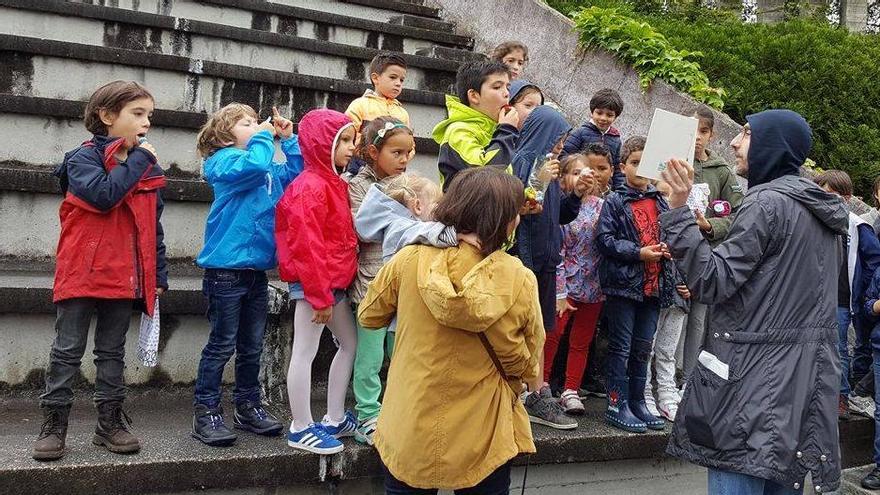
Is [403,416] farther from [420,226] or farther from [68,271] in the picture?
[68,271]

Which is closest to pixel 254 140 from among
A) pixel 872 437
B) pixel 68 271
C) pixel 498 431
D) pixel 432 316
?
pixel 68 271

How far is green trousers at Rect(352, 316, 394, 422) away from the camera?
4.14 metres

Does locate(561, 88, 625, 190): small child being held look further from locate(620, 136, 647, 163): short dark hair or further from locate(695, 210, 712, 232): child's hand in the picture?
locate(695, 210, 712, 232): child's hand

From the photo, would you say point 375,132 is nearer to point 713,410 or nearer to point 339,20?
point 713,410

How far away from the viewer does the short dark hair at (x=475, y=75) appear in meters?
4.33

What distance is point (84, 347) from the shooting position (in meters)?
3.65

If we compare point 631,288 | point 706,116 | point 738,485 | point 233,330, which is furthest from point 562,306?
point 706,116

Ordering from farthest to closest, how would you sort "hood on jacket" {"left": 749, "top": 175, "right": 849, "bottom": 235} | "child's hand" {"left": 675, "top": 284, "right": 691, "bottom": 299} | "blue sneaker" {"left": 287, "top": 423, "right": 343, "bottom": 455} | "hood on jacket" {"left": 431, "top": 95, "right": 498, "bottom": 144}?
1. "child's hand" {"left": 675, "top": 284, "right": 691, "bottom": 299}
2. "hood on jacket" {"left": 431, "top": 95, "right": 498, "bottom": 144}
3. "blue sneaker" {"left": 287, "top": 423, "right": 343, "bottom": 455}
4. "hood on jacket" {"left": 749, "top": 175, "right": 849, "bottom": 235}

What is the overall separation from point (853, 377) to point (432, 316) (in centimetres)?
416

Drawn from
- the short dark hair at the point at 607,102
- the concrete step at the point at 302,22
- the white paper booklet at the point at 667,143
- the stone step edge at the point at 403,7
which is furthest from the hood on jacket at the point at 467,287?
the stone step edge at the point at 403,7

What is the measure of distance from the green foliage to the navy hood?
3.88 metres

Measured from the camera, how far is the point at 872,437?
5836mm

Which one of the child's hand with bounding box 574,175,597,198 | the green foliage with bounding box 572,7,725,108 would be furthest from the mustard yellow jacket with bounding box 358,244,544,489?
the green foliage with bounding box 572,7,725,108

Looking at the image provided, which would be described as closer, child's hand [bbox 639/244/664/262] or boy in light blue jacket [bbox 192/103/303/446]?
boy in light blue jacket [bbox 192/103/303/446]
